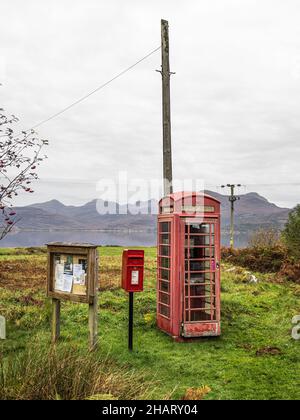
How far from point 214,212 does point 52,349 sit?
164 inches

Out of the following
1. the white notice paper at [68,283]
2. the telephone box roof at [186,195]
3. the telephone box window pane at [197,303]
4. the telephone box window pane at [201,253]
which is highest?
the telephone box roof at [186,195]

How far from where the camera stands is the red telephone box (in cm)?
826

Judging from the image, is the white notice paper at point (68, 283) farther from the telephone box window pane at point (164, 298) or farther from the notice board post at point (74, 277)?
the telephone box window pane at point (164, 298)

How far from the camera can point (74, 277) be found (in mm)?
7656

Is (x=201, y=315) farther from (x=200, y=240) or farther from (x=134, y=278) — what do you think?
(x=134, y=278)

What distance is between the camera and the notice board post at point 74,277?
7.37 m

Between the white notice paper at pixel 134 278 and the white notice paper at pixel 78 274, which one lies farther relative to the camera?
the white notice paper at pixel 134 278

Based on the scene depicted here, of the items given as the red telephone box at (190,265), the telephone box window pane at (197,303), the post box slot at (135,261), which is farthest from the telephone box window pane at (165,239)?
the telephone box window pane at (197,303)

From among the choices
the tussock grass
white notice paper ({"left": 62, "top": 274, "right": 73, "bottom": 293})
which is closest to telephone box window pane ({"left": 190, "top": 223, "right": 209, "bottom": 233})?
white notice paper ({"left": 62, "top": 274, "right": 73, "bottom": 293})

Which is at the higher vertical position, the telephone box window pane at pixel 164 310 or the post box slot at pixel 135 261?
the post box slot at pixel 135 261
